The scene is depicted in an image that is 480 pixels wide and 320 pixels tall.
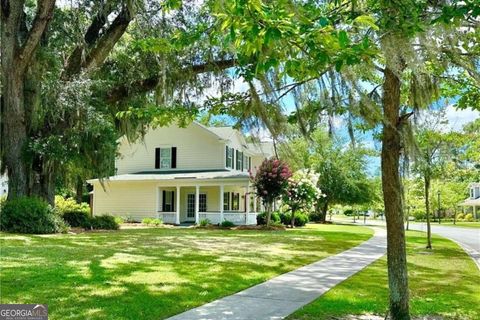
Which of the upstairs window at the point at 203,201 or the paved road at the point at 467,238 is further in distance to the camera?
the upstairs window at the point at 203,201

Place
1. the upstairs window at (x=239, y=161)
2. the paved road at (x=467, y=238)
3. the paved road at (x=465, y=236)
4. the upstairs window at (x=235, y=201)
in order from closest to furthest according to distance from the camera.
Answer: the paved road at (x=467, y=238)
the paved road at (x=465, y=236)
the upstairs window at (x=235, y=201)
the upstairs window at (x=239, y=161)

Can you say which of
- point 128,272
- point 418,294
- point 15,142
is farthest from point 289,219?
point 418,294

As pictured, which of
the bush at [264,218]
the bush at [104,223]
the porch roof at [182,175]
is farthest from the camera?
the bush at [264,218]

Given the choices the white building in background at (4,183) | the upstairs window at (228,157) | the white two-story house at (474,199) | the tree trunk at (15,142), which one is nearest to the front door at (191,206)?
the upstairs window at (228,157)

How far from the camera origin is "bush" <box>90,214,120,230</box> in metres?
19.4

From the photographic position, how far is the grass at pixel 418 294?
19.7ft

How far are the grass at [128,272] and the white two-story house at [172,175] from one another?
13551 millimetres

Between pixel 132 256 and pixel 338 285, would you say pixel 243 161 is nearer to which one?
pixel 132 256

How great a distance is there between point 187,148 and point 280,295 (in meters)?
22.0

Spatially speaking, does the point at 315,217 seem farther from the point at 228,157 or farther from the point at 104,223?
the point at 104,223

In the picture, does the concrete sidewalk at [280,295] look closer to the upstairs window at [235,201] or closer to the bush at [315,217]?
the upstairs window at [235,201]

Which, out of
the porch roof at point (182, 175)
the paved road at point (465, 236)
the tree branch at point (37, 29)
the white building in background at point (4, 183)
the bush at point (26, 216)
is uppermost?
the tree branch at point (37, 29)

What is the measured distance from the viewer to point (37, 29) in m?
13.7

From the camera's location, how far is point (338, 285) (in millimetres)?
7887
